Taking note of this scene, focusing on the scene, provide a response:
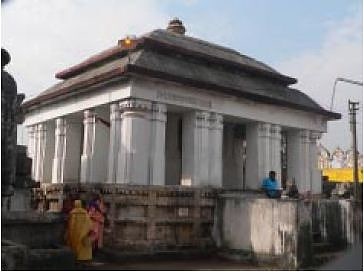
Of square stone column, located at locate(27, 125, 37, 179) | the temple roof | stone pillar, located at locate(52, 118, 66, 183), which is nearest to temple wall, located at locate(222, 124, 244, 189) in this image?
the temple roof

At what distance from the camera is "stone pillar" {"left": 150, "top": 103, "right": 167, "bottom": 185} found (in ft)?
49.7

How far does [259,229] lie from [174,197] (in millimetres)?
2127

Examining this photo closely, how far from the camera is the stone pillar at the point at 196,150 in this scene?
16.2m

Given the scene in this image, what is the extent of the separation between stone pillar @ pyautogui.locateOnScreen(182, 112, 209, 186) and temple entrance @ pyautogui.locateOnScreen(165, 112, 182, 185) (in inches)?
78.4

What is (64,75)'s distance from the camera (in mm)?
19766

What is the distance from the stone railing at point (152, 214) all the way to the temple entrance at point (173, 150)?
19.8 ft

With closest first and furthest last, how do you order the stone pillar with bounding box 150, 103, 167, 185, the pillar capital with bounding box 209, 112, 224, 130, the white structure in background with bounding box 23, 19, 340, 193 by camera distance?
the white structure in background with bounding box 23, 19, 340, 193
the stone pillar with bounding box 150, 103, 167, 185
the pillar capital with bounding box 209, 112, 224, 130

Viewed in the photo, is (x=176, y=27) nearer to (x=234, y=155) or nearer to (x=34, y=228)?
(x=234, y=155)

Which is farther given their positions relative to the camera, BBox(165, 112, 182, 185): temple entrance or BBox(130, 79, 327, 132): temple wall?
BBox(165, 112, 182, 185): temple entrance

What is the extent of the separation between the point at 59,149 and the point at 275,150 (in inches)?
321

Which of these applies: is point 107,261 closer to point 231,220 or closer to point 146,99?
point 231,220

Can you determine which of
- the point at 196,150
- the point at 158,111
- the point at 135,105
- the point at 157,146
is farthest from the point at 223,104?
the point at 135,105

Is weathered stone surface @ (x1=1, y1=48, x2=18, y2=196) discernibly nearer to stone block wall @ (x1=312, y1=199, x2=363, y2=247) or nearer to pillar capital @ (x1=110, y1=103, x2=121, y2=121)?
stone block wall @ (x1=312, y1=199, x2=363, y2=247)

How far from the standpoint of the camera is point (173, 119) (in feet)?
61.5
